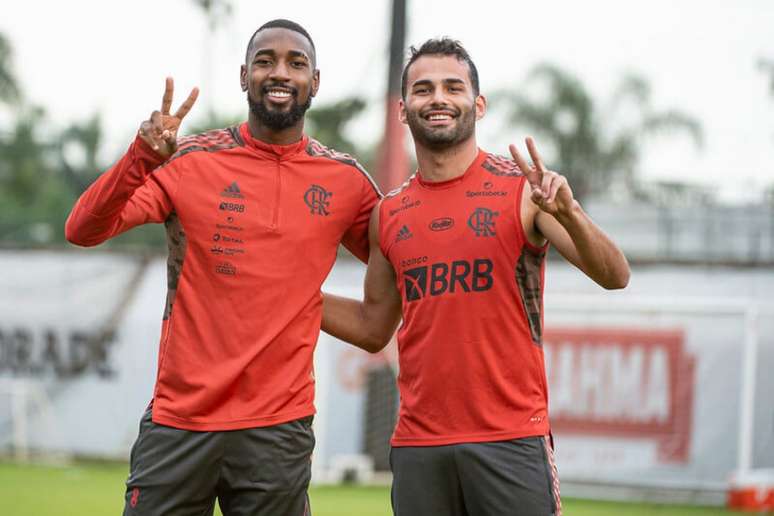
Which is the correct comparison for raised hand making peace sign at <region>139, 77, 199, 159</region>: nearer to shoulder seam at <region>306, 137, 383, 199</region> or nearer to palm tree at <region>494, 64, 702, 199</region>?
shoulder seam at <region>306, 137, 383, 199</region>

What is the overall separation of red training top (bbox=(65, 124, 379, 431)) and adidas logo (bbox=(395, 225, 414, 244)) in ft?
0.82

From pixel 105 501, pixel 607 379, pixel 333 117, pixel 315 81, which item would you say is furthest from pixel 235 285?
pixel 333 117

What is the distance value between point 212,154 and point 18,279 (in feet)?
41.7

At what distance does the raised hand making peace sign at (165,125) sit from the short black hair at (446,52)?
90cm

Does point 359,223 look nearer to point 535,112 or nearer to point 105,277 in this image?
point 105,277

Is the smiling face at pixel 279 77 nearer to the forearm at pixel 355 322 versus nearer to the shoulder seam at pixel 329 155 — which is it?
the shoulder seam at pixel 329 155

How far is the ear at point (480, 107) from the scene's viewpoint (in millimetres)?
4734

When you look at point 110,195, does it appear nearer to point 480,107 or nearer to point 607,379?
point 480,107

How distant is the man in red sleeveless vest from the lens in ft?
14.4

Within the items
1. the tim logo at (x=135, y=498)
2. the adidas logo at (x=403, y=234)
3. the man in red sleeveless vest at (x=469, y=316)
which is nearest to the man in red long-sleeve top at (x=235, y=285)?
the tim logo at (x=135, y=498)

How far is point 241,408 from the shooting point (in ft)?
14.5

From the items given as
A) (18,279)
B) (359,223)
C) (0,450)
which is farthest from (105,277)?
(359,223)

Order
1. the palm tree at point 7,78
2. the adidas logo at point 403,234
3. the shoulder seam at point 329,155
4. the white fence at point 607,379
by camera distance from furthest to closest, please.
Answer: the palm tree at point 7,78 → the white fence at point 607,379 → the shoulder seam at point 329,155 → the adidas logo at point 403,234

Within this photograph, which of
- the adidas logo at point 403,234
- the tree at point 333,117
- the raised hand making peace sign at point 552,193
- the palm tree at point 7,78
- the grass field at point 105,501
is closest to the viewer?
the raised hand making peace sign at point 552,193
